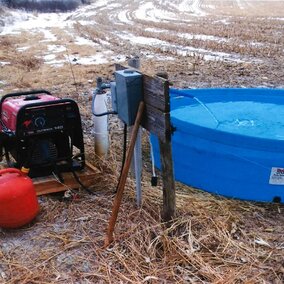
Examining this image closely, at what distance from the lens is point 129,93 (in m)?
2.75

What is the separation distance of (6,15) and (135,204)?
22373 mm

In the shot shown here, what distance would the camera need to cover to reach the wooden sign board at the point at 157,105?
8.34 ft

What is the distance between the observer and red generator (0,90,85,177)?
3.41 m

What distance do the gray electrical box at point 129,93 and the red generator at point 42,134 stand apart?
0.77 meters

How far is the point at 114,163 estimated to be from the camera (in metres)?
4.05

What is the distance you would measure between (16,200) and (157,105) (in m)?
1.24

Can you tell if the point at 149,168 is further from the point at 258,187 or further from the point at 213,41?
the point at 213,41

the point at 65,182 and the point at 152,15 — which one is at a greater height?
the point at 65,182

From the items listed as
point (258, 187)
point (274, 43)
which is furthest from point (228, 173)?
point (274, 43)

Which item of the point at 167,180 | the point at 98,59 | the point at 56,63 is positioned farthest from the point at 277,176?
the point at 98,59

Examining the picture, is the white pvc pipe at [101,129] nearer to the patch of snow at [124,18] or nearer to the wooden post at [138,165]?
the wooden post at [138,165]

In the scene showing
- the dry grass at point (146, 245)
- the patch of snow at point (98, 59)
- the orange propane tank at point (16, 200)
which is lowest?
the patch of snow at point (98, 59)

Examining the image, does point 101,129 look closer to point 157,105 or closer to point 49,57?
point 157,105

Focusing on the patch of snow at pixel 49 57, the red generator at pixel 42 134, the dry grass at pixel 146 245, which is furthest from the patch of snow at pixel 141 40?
the dry grass at pixel 146 245
